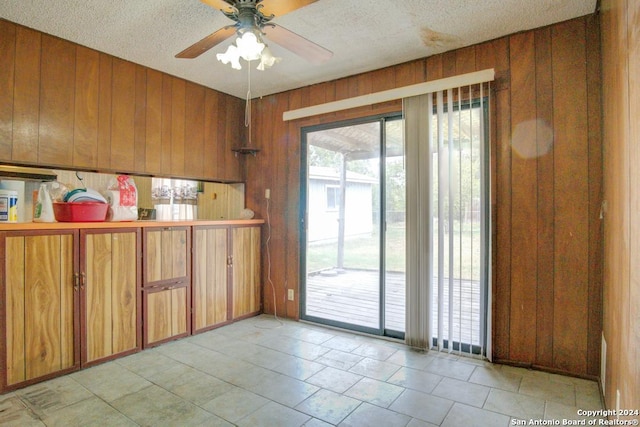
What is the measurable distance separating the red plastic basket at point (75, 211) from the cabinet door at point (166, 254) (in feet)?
1.43

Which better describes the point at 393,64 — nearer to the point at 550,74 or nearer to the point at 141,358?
the point at 550,74

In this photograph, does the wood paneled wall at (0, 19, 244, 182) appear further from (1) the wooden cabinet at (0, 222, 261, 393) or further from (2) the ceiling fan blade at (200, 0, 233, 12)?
(2) the ceiling fan blade at (200, 0, 233, 12)

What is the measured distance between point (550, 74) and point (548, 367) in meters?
2.11

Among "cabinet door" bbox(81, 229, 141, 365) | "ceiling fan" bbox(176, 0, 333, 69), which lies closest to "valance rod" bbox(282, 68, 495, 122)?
"ceiling fan" bbox(176, 0, 333, 69)

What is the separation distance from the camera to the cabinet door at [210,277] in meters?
3.41

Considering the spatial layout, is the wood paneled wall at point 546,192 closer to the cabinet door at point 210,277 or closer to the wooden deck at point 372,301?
the wooden deck at point 372,301

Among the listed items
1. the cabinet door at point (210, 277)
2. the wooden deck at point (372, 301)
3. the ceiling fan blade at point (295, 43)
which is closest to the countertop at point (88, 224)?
the cabinet door at point (210, 277)

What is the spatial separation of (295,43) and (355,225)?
1868 mm

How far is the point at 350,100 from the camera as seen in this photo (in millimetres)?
3357

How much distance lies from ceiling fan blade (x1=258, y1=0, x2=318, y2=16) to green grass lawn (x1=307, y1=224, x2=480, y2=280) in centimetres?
199

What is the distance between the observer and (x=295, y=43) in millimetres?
2203

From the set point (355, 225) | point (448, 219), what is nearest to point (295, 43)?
point (448, 219)

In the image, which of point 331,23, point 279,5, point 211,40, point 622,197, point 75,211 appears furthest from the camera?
point 75,211

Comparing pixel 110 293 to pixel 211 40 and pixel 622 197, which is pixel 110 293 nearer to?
pixel 211 40
